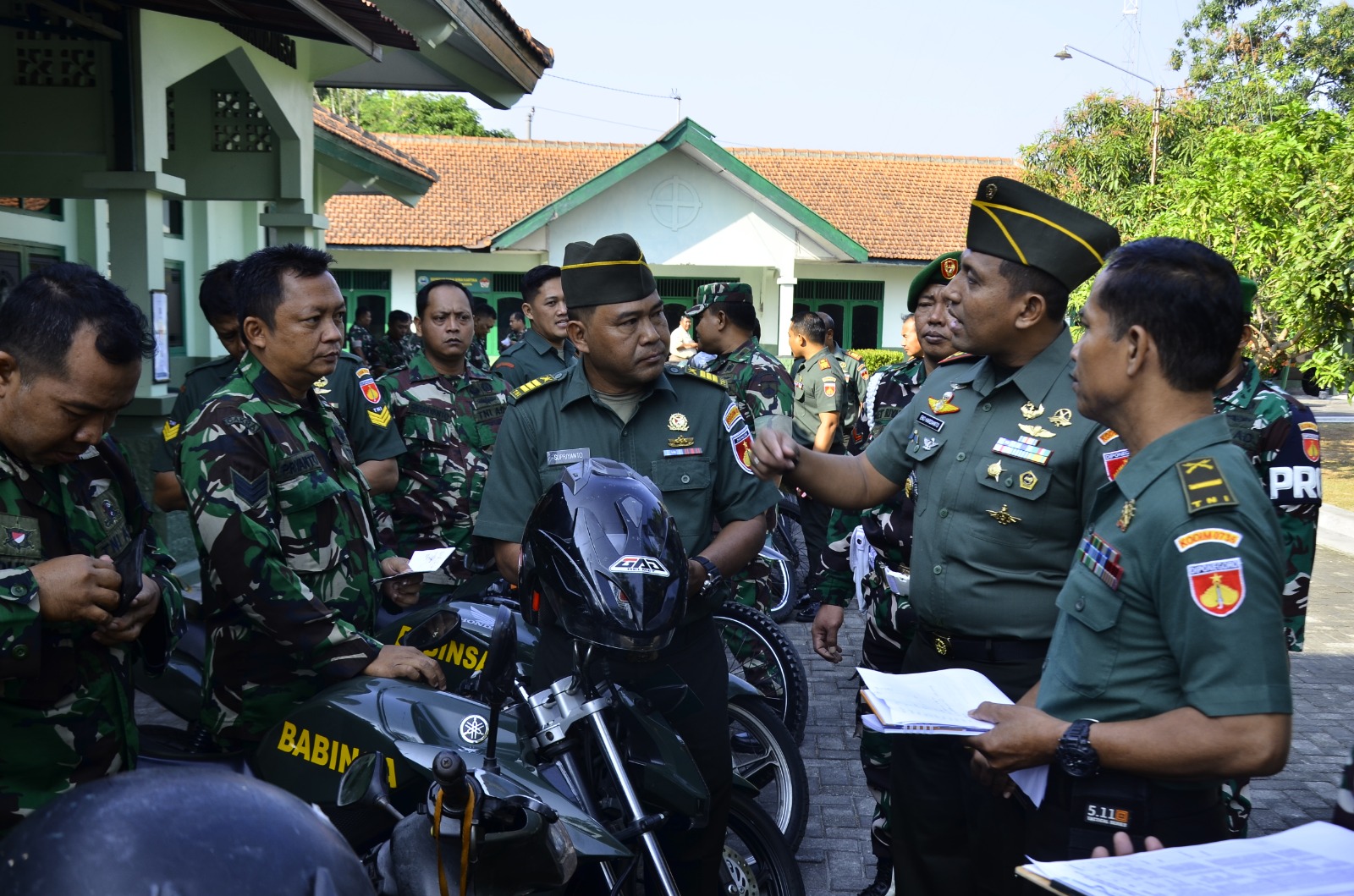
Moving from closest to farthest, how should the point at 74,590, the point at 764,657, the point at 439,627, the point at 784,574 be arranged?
the point at 74,590
the point at 439,627
the point at 764,657
the point at 784,574

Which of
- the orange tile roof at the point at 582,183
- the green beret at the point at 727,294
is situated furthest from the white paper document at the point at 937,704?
the orange tile roof at the point at 582,183

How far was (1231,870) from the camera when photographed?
4.95 ft

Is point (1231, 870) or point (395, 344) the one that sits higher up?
point (395, 344)

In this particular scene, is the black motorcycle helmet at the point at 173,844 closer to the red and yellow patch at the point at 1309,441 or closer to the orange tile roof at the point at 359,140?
the red and yellow patch at the point at 1309,441

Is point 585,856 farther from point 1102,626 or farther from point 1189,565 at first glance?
point 1189,565

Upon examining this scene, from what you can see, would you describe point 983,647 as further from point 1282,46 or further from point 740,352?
point 1282,46

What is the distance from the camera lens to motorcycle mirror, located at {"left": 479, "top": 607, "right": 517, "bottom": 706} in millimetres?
1897

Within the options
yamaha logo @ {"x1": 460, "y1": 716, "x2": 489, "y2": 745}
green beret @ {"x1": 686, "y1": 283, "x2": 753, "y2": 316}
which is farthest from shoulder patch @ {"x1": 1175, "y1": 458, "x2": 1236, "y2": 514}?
green beret @ {"x1": 686, "y1": 283, "x2": 753, "y2": 316}

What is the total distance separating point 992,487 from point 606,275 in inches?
45.9

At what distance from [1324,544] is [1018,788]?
10.5 metres

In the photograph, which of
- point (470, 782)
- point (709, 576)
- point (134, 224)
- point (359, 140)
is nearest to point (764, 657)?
point (709, 576)

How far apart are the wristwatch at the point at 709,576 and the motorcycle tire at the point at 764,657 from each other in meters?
2.13

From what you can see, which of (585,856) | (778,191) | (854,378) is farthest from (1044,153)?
(585,856)

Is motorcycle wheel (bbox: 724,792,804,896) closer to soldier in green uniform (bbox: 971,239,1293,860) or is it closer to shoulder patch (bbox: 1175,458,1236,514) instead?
soldier in green uniform (bbox: 971,239,1293,860)
